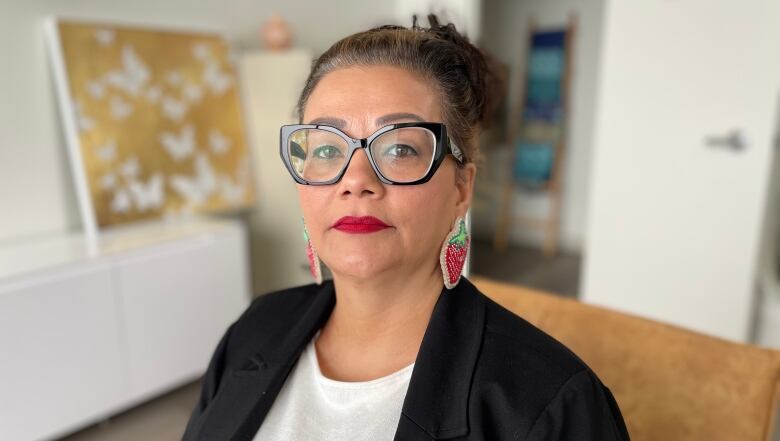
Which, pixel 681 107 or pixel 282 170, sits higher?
pixel 681 107

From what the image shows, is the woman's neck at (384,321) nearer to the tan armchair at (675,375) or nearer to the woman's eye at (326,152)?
the woman's eye at (326,152)

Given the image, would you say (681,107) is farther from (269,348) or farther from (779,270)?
(269,348)

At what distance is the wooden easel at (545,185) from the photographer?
16.4ft

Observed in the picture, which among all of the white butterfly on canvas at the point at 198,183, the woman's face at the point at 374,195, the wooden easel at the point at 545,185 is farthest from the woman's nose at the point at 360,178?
the wooden easel at the point at 545,185

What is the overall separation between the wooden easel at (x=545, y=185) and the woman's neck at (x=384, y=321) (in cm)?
437

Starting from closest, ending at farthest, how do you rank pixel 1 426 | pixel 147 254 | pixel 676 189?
1. pixel 1 426
2. pixel 147 254
3. pixel 676 189

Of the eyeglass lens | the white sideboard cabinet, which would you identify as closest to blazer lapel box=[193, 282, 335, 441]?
the eyeglass lens

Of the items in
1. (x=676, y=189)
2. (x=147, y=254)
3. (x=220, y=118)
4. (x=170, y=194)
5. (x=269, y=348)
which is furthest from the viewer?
(x=220, y=118)

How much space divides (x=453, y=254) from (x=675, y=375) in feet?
1.55

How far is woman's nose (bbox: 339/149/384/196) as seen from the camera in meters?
0.92

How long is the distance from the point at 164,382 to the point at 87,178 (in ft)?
3.13

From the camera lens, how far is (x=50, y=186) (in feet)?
8.36

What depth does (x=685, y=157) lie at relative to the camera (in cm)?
260

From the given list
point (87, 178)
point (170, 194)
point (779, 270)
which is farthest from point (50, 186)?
point (779, 270)
